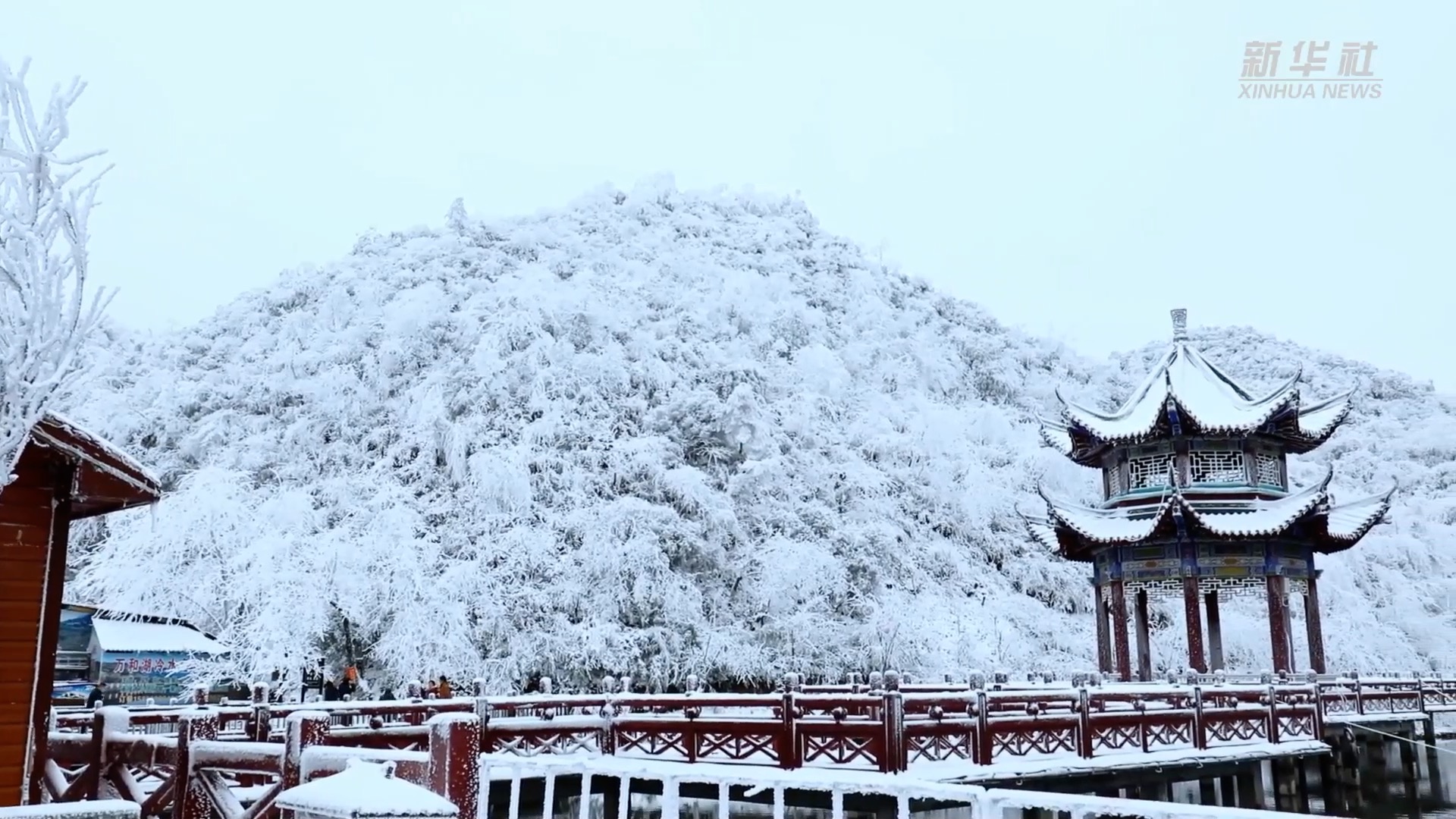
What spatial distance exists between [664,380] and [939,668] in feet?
43.6

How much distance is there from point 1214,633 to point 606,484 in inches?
677

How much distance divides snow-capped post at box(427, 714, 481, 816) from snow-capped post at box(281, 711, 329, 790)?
2.44 feet

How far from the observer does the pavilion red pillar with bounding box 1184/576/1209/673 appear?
23391 mm

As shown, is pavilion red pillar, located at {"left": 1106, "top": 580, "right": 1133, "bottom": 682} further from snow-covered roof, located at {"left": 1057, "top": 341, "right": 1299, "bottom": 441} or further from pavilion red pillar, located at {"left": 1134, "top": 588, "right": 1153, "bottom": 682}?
snow-covered roof, located at {"left": 1057, "top": 341, "right": 1299, "bottom": 441}

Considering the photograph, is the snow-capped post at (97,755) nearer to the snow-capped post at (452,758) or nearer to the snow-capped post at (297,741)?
the snow-capped post at (297,741)

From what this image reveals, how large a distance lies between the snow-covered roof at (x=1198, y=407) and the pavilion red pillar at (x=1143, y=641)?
3.98 meters

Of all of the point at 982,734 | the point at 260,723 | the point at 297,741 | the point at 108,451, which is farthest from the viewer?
the point at 982,734

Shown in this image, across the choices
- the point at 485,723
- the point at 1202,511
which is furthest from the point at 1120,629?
the point at 485,723

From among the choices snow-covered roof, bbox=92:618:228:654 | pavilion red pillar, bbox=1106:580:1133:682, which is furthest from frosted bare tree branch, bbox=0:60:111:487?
pavilion red pillar, bbox=1106:580:1133:682

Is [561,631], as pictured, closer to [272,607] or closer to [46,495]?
[272,607]

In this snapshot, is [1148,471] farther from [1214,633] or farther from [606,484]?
[606,484]

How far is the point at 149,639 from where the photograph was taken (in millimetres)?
23984

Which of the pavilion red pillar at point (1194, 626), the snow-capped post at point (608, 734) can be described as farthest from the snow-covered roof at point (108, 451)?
the pavilion red pillar at point (1194, 626)

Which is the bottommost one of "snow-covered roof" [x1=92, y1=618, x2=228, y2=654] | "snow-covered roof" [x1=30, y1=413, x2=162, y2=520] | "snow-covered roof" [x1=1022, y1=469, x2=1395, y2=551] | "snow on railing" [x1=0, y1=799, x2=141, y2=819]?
"snow on railing" [x1=0, y1=799, x2=141, y2=819]
